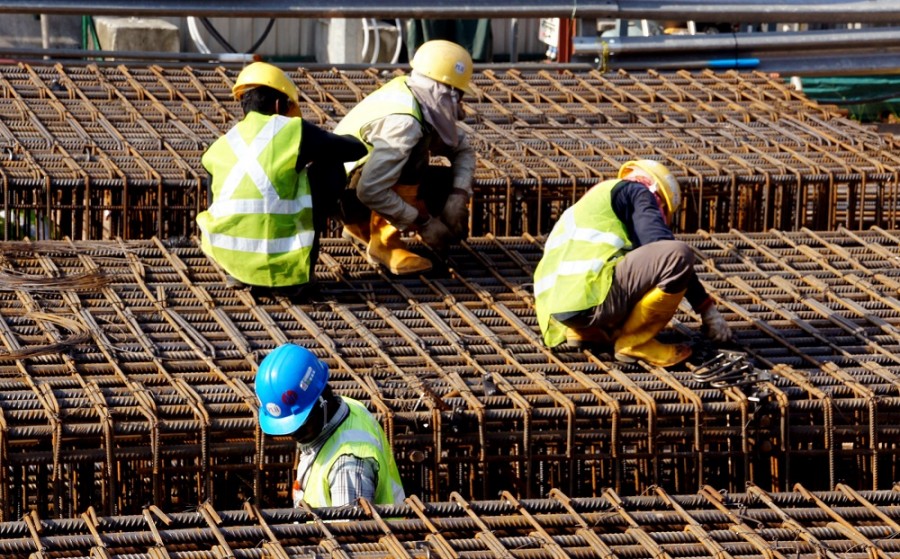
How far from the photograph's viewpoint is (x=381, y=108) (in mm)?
8484

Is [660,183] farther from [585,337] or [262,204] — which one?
[262,204]

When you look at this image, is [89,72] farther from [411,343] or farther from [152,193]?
[411,343]

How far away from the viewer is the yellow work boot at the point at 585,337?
7.71 m

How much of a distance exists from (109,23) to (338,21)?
237 cm

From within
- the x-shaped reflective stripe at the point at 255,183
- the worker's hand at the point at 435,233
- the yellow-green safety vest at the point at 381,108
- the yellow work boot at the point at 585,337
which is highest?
the yellow-green safety vest at the point at 381,108

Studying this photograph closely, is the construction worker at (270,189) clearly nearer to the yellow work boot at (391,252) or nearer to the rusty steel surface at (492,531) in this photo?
the yellow work boot at (391,252)

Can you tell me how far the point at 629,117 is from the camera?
11.2 meters

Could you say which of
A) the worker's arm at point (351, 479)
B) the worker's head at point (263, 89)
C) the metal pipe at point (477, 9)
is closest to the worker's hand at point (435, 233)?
the worker's head at point (263, 89)

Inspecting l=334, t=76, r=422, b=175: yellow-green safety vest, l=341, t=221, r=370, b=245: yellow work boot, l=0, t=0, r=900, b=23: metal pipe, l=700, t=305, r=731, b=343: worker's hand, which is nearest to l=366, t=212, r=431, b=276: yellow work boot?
l=341, t=221, r=370, b=245: yellow work boot

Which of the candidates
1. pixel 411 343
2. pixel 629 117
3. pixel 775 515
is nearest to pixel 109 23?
pixel 629 117

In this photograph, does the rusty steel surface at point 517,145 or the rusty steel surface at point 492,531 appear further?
the rusty steel surface at point 517,145

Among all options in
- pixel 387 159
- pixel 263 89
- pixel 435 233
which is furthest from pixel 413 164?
pixel 263 89

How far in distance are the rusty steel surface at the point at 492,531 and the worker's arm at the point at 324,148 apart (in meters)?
2.77

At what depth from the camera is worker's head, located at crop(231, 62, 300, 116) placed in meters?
8.28
